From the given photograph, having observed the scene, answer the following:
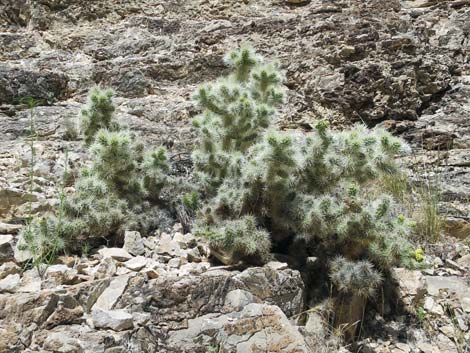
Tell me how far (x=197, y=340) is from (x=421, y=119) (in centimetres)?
434

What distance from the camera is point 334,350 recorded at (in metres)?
2.76

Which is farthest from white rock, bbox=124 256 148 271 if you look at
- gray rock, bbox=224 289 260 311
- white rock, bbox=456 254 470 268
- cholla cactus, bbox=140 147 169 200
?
white rock, bbox=456 254 470 268

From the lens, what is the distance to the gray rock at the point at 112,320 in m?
2.19

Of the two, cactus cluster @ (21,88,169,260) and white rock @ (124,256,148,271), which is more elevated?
cactus cluster @ (21,88,169,260)

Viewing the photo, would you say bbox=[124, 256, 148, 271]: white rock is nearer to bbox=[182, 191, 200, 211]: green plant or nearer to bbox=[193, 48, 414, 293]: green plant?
bbox=[193, 48, 414, 293]: green plant

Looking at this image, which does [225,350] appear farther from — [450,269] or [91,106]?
[91,106]

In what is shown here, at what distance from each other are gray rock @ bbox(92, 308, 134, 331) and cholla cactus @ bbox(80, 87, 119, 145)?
2135 millimetres

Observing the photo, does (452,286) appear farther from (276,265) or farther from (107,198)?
(107,198)

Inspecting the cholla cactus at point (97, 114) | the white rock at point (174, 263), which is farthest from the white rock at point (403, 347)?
the cholla cactus at point (97, 114)

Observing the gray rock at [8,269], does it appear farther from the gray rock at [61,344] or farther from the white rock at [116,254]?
the gray rock at [61,344]

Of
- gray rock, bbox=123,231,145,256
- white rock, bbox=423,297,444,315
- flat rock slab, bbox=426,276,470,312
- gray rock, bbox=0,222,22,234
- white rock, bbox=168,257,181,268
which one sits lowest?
white rock, bbox=423,297,444,315

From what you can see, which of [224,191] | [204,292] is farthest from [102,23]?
[204,292]

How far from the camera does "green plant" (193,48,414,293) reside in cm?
304

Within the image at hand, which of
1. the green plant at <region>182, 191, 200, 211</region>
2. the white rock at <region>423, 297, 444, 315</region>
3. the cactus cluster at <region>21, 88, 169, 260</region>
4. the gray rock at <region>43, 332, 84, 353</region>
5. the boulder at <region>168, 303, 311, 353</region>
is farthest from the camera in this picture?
the green plant at <region>182, 191, 200, 211</region>
